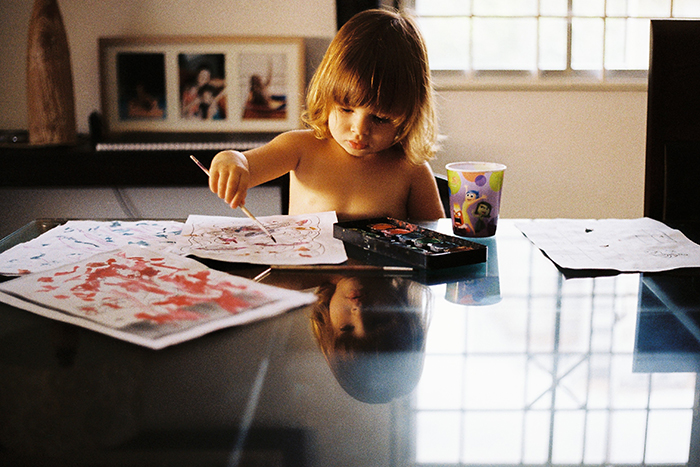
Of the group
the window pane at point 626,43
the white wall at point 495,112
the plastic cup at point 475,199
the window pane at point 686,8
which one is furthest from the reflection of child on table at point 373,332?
the window pane at point 686,8

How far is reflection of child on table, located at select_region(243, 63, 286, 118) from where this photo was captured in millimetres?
2535

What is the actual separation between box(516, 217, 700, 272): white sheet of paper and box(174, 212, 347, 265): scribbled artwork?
30 centimetres

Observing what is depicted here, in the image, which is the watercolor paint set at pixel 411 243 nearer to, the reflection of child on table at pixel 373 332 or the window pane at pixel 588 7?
the reflection of child on table at pixel 373 332

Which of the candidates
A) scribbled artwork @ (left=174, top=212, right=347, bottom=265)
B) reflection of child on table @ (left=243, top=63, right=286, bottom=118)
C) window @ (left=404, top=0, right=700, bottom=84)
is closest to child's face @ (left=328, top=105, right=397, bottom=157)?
scribbled artwork @ (left=174, top=212, right=347, bottom=265)

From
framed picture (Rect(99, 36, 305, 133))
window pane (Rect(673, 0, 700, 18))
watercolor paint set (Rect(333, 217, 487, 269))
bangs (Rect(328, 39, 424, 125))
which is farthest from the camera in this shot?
window pane (Rect(673, 0, 700, 18))

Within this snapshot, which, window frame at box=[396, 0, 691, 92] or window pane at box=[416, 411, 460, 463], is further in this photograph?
window frame at box=[396, 0, 691, 92]

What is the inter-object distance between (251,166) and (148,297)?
0.57 m

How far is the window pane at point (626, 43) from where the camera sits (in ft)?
8.80

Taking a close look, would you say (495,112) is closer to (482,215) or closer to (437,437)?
(482,215)

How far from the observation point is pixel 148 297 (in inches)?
24.4

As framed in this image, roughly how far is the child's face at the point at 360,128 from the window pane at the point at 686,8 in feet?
6.82

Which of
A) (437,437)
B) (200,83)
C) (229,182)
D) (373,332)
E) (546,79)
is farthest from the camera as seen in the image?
(546,79)

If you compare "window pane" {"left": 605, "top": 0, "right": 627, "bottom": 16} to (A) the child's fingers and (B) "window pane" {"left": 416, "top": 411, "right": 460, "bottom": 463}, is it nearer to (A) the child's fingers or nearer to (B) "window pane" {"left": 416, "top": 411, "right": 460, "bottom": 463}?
(A) the child's fingers

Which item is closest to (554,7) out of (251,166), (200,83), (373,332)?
(200,83)
